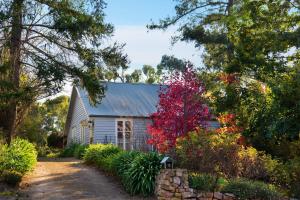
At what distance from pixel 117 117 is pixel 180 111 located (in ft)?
32.9

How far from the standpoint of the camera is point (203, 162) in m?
12.6

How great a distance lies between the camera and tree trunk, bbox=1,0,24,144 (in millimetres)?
16470

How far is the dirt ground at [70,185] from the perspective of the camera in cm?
1348

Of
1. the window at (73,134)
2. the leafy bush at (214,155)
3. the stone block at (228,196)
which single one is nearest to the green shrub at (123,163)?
the leafy bush at (214,155)

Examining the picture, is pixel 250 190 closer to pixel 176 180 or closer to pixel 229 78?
pixel 176 180

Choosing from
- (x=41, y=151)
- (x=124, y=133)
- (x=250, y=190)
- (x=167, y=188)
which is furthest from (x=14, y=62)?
(x=41, y=151)

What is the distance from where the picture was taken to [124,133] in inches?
1168

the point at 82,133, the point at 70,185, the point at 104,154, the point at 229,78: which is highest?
the point at 229,78

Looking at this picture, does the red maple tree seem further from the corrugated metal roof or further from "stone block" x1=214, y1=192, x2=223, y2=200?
the corrugated metal roof

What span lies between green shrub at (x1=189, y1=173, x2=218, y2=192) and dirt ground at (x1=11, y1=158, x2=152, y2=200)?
203 centimetres

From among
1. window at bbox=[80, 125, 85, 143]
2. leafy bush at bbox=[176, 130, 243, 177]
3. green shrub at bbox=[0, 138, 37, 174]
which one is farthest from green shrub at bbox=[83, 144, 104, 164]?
window at bbox=[80, 125, 85, 143]

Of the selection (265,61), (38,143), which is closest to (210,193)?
(265,61)

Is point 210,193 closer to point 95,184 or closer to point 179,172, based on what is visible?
point 179,172

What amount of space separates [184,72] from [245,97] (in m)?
3.58
